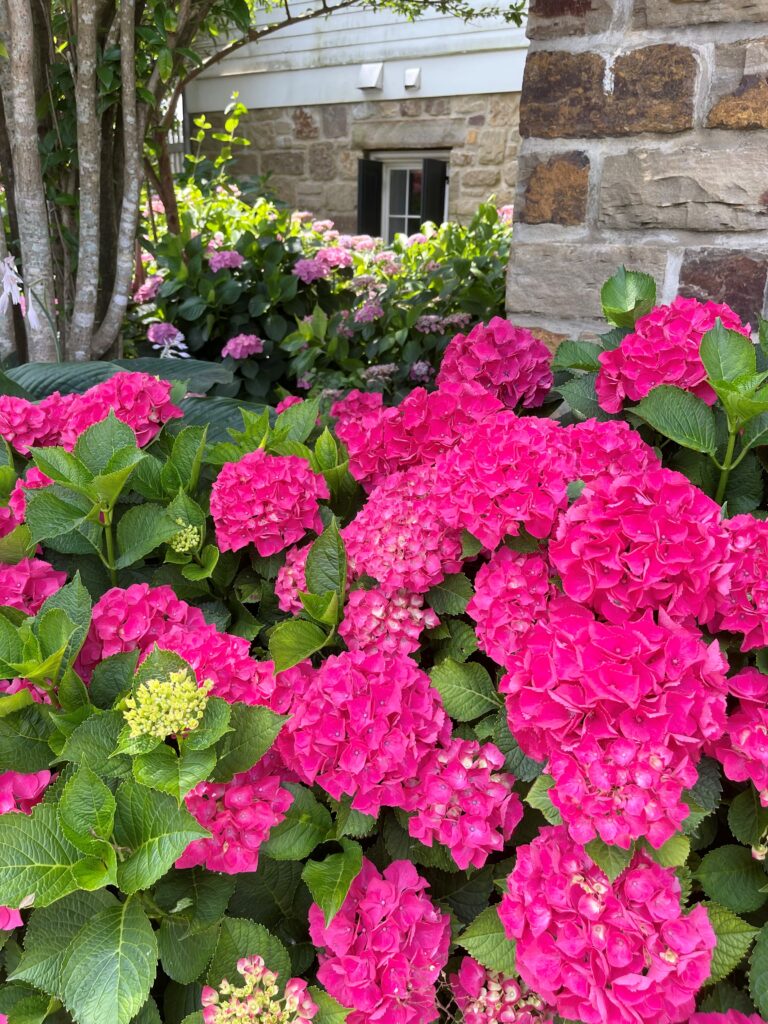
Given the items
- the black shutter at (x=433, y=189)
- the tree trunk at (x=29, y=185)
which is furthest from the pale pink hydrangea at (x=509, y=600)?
the black shutter at (x=433, y=189)

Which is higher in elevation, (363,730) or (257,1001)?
(363,730)

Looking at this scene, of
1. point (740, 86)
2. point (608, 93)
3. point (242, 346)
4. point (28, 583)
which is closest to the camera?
point (28, 583)

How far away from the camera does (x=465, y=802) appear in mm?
770

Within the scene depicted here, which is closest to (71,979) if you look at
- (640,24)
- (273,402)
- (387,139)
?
(640,24)

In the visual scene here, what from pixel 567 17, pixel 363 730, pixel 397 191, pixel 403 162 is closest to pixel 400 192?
pixel 397 191

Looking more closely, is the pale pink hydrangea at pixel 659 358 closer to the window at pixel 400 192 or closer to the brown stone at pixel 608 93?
the brown stone at pixel 608 93

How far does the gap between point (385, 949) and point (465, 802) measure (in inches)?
5.6

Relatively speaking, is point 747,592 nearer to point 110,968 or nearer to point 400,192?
point 110,968

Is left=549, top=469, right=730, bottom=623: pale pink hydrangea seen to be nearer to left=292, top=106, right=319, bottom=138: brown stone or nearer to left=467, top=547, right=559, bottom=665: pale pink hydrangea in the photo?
left=467, top=547, right=559, bottom=665: pale pink hydrangea

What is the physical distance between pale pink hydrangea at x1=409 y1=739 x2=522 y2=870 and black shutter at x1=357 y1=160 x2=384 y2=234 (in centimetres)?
600

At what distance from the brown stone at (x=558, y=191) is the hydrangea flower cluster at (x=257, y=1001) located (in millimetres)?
1345

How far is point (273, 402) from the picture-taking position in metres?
2.78

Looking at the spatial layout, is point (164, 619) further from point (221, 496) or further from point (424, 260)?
point (424, 260)

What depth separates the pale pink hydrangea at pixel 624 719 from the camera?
25.5 inches
